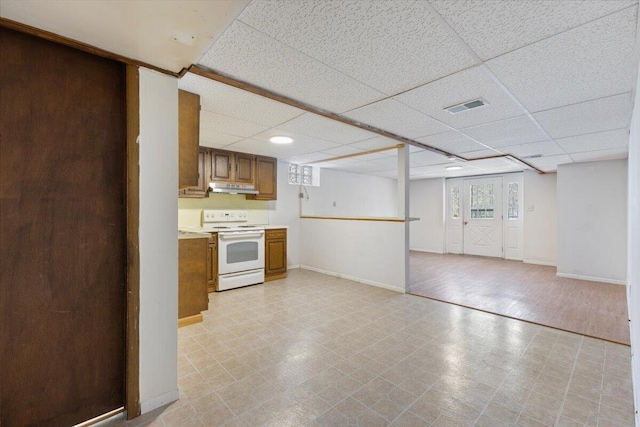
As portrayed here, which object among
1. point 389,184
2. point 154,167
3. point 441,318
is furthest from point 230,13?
point 389,184

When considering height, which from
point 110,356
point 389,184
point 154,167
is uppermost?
point 389,184

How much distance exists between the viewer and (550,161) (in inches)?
202

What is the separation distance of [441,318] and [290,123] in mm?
2728

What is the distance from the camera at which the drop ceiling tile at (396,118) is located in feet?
8.72

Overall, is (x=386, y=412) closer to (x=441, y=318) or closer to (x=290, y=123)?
(x=441, y=318)

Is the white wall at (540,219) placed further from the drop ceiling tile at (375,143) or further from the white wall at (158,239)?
the white wall at (158,239)

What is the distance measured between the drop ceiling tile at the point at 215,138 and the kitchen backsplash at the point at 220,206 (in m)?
0.93

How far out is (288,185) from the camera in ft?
19.2

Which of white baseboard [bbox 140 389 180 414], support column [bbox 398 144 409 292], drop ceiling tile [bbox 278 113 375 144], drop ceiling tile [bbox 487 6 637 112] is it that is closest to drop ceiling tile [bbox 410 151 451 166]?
support column [bbox 398 144 409 292]

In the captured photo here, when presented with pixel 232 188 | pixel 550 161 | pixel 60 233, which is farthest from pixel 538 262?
pixel 60 233

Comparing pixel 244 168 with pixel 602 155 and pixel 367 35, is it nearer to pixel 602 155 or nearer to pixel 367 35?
pixel 367 35

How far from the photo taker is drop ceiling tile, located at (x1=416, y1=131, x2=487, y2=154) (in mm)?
3603

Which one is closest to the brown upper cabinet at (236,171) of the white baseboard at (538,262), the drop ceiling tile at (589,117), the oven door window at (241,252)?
the oven door window at (241,252)

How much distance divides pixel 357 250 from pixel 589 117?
3.25 meters
